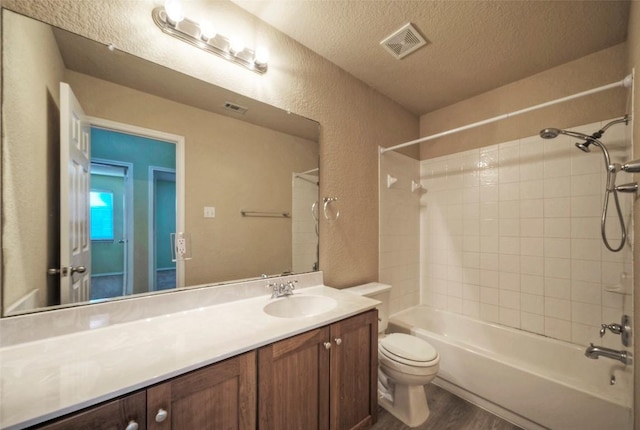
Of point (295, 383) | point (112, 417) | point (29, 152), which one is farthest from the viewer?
point (295, 383)

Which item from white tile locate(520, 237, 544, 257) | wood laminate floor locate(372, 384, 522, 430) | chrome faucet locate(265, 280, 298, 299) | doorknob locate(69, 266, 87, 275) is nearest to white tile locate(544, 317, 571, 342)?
white tile locate(520, 237, 544, 257)

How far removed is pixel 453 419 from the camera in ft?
5.46

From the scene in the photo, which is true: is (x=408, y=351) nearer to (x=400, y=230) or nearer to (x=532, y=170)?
(x=400, y=230)

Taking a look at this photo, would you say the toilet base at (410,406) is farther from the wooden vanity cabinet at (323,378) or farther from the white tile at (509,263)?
the white tile at (509,263)

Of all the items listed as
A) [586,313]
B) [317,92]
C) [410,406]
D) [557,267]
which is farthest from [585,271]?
[317,92]

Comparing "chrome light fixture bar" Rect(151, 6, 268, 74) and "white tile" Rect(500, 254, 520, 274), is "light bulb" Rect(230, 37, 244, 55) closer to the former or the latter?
"chrome light fixture bar" Rect(151, 6, 268, 74)

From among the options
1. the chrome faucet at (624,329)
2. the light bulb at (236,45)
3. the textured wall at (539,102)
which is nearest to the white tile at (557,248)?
the chrome faucet at (624,329)

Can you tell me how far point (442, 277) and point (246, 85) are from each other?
8.10 feet

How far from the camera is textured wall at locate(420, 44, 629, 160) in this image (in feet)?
5.71

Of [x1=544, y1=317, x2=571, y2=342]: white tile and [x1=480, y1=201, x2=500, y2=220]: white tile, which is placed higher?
[x1=480, y1=201, x2=500, y2=220]: white tile

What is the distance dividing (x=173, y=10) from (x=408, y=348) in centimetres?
229

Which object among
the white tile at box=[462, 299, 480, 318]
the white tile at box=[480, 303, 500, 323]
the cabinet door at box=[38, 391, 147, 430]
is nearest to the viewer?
the cabinet door at box=[38, 391, 147, 430]

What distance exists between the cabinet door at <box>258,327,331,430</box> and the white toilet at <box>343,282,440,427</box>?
0.63 metres

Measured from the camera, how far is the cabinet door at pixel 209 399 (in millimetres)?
716
